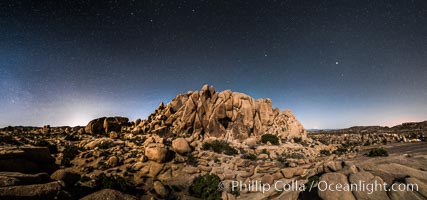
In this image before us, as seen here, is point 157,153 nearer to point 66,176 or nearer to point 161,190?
point 161,190

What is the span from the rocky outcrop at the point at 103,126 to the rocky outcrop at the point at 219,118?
6.92 m

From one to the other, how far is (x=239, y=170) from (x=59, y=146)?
112ft

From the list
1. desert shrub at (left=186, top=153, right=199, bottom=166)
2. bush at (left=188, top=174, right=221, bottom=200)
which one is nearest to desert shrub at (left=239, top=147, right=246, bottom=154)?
desert shrub at (left=186, top=153, right=199, bottom=166)

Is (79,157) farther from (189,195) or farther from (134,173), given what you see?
(189,195)

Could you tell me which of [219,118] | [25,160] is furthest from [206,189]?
[219,118]

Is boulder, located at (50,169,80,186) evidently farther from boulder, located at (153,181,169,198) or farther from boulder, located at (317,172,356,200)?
boulder, located at (317,172,356,200)

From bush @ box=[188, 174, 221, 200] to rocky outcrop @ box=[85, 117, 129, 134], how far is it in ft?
121

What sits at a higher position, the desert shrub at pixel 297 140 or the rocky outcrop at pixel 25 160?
the rocky outcrop at pixel 25 160

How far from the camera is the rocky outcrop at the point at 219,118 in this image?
51.6 m

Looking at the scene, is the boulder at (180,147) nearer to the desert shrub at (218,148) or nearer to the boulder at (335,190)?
the desert shrub at (218,148)

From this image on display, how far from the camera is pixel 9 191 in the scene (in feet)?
32.4

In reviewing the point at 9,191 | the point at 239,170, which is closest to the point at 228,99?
the point at 239,170

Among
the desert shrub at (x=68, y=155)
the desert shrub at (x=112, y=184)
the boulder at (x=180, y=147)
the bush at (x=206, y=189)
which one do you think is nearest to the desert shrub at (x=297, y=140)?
the boulder at (x=180, y=147)

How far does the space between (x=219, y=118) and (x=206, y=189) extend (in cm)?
3517
